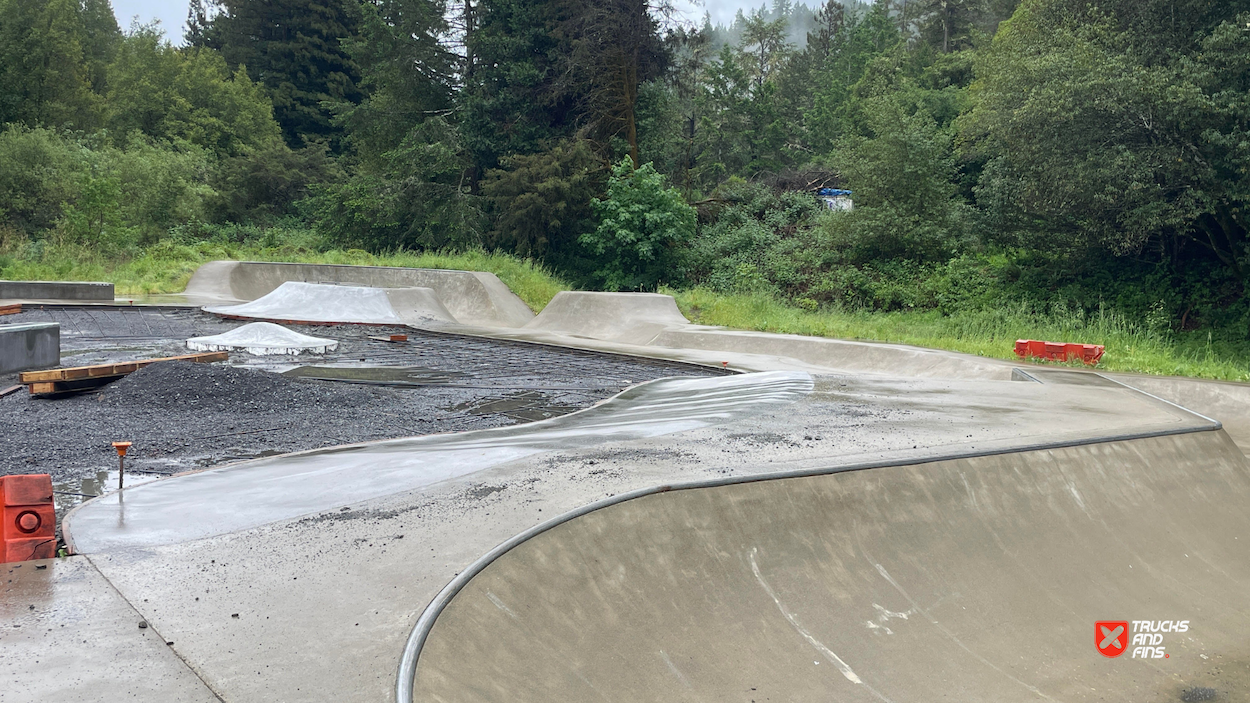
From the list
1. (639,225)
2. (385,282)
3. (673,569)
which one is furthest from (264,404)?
(639,225)

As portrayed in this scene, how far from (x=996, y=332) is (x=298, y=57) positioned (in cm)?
3778

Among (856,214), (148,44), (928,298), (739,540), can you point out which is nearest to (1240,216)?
(928,298)

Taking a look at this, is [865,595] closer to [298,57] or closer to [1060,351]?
[1060,351]

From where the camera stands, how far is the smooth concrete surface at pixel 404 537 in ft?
8.27

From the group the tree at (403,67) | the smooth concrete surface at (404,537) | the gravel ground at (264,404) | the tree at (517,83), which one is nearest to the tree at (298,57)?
the tree at (403,67)

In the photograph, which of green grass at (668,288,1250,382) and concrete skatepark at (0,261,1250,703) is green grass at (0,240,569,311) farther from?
concrete skatepark at (0,261,1250,703)

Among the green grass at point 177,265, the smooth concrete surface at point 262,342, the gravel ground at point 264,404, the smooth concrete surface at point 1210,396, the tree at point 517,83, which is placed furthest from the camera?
the tree at point 517,83

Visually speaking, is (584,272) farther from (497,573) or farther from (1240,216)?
(497,573)

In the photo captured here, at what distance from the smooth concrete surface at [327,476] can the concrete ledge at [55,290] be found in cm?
1417

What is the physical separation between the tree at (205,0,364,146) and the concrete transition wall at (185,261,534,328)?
22480 millimetres

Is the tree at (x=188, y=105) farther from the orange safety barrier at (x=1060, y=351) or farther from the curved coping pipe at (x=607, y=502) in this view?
the curved coping pipe at (x=607, y=502)

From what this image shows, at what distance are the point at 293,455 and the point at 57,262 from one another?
18.9 meters

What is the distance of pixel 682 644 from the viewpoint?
9.84ft

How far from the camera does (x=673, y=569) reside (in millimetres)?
3346
